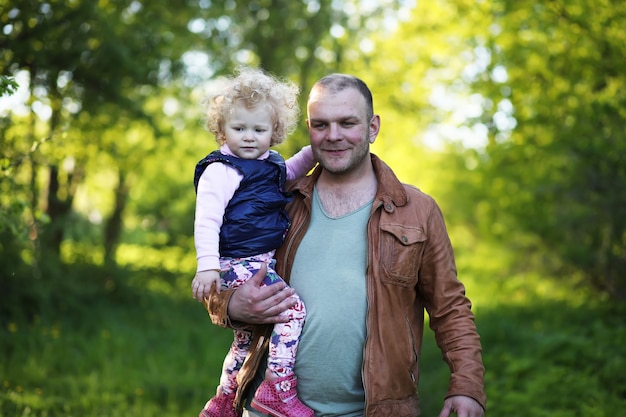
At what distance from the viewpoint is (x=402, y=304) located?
3611mm

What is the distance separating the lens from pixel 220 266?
12.0 ft

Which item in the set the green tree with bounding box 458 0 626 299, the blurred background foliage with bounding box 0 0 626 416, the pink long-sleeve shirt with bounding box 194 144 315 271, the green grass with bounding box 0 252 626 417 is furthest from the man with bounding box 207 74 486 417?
the green tree with bounding box 458 0 626 299

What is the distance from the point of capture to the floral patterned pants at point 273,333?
3498mm

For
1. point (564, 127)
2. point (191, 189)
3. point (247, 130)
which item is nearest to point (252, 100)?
point (247, 130)

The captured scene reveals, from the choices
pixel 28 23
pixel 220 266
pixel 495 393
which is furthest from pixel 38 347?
pixel 220 266

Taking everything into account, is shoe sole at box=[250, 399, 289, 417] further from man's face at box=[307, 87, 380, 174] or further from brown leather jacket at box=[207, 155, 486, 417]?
man's face at box=[307, 87, 380, 174]

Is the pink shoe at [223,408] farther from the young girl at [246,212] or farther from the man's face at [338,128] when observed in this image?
the man's face at [338,128]

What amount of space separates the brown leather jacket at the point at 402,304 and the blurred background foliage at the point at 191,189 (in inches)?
78.2

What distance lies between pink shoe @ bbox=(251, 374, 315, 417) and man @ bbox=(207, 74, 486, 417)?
0.11m

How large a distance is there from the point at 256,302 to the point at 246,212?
0.46 m

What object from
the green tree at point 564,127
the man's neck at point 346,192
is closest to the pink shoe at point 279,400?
the man's neck at point 346,192

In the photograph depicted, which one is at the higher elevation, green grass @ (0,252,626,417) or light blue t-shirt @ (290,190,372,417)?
light blue t-shirt @ (290,190,372,417)

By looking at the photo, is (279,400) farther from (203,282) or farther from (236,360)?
(203,282)

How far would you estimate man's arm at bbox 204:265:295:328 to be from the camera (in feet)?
11.3
